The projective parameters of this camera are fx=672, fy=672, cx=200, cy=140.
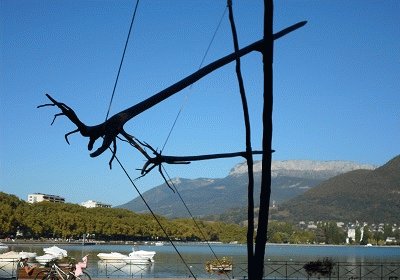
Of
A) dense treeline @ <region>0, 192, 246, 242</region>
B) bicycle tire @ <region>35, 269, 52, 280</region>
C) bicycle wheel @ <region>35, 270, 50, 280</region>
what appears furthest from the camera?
dense treeline @ <region>0, 192, 246, 242</region>

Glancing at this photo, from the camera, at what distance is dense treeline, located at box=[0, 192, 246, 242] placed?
100688 mm

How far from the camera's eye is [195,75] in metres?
2.57

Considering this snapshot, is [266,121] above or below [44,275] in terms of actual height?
above

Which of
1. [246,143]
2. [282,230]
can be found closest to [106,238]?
[282,230]

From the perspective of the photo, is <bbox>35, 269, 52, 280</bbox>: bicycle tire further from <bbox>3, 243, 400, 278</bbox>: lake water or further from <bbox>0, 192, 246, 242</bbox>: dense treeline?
<bbox>0, 192, 246, 242</bbox>: dense treeline

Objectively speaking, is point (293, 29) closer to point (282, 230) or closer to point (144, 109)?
point (144, 109)

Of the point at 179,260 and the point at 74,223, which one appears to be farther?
the point at 74,223

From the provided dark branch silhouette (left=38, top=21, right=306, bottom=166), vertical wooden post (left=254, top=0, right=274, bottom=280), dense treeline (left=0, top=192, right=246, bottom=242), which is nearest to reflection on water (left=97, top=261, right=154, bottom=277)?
vertical wooden post (left=254, top=0, right=274, bottom=280)

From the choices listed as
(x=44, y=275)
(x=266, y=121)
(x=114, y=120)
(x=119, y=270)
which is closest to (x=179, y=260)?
(x=119, y=270)

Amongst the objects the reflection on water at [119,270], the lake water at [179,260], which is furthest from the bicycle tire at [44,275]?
the reflection on water at [119,270]

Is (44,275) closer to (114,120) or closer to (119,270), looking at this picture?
(119,270)

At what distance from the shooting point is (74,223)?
113m

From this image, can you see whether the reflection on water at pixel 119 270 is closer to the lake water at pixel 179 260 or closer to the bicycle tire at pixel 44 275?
the lake water at pixel 179 260

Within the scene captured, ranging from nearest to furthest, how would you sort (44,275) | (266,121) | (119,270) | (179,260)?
(266,121) → (44,275) → (119,270) → (179,260)
